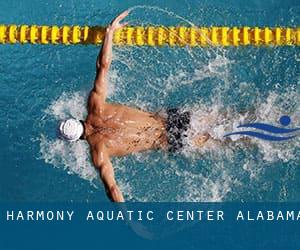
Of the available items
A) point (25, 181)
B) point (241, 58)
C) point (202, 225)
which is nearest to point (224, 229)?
point (202, 225)

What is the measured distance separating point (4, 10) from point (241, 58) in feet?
5.59

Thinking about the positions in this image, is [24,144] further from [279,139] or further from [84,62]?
[279,139]

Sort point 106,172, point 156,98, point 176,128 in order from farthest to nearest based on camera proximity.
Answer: point 156,98
point 176,128
point 106,172

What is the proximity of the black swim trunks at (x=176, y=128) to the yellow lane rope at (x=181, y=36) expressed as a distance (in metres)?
0.49

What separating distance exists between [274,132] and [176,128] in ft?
2.28

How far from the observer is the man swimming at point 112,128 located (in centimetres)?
279

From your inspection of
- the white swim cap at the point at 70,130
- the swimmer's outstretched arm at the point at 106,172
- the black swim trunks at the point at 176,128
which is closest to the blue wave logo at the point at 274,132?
the black swim trunks at the point at 176,128

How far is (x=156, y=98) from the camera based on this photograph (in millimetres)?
3611

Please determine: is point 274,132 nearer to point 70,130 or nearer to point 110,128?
point 110,128

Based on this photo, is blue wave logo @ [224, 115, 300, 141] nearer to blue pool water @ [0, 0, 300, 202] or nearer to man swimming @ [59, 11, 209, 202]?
blue pool water @ [0, 0, 300, 202]

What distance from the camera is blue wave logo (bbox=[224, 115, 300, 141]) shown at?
3.31m

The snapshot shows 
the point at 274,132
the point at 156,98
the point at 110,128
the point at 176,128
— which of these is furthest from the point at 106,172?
the point at 274,132

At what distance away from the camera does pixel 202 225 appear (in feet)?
12.1

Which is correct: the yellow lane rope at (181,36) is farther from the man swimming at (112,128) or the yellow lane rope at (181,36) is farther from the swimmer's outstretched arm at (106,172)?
the swimmer's outstretched arm at (106,172)
